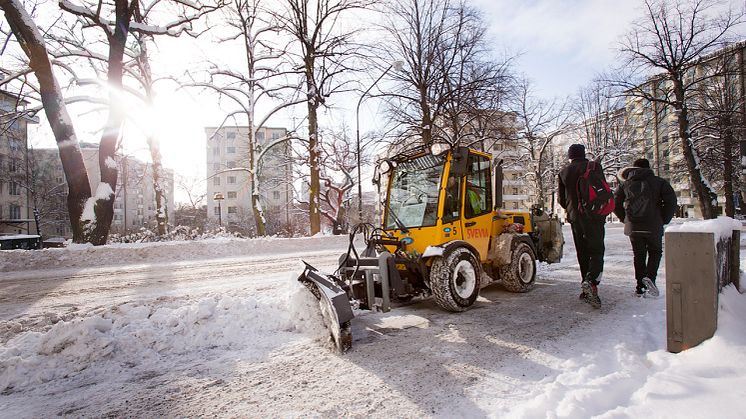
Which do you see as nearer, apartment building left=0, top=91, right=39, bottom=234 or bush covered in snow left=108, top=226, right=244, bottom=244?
bush covered in snow left=108, top=226, right=244, bottom=244

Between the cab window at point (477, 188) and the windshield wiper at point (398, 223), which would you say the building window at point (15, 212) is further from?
the cab window at point (477, 188)

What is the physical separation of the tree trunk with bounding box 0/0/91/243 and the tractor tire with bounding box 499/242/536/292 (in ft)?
43.6

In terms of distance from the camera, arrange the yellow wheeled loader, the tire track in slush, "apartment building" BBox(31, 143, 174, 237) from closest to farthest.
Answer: the yellow wheeled loader < the tire track in slush < "apartment building" BBox(31, 143, 174, 237)

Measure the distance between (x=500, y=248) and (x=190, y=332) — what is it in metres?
4.22

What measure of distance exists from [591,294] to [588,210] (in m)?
1.09

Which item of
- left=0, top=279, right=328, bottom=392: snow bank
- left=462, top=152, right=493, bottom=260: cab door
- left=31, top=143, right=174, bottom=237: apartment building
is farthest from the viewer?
left=31, top=143, right=174, bottom=237: apartment building

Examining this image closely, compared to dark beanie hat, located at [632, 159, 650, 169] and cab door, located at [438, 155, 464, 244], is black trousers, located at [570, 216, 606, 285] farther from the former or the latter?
cab door, located at [438, 155, 464, 244]

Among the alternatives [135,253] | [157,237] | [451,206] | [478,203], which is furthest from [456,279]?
[157,237]

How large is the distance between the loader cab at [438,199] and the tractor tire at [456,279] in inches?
12.8

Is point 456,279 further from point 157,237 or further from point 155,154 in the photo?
point 155,154

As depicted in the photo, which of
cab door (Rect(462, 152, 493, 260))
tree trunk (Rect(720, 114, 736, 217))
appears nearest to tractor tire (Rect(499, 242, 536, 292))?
cab door (Rect(462, 152, 493, 260))

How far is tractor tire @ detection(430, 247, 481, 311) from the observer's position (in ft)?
14.9

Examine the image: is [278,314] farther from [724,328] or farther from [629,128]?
[629,128]

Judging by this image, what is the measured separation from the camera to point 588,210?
16.3ft
